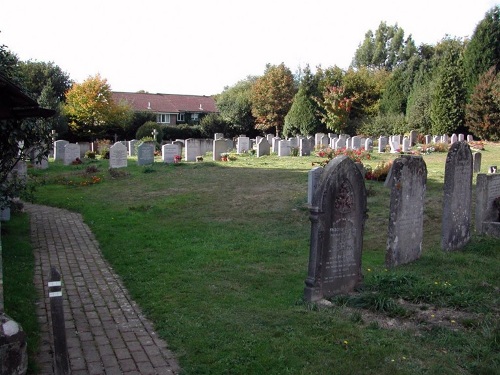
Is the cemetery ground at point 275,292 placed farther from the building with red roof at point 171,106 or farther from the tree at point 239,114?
the building with red roof at point 171,106

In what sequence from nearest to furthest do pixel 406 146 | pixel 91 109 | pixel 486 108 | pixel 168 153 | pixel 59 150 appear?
1. pixel 168 153
2. pixel 59 150
3. pixel 406 146
4. pixel 486 108
5. pixel 91 109

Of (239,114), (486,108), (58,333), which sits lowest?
(58,333)

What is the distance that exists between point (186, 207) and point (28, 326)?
8455 millimetres

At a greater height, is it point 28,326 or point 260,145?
point 260,145

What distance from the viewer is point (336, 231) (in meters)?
6.97

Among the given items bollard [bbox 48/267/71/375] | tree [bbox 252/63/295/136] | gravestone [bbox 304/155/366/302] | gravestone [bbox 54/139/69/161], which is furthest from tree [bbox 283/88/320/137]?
bollard [bbox 48/267/71/375]

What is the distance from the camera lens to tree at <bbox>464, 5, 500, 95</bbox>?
4222 centimetres

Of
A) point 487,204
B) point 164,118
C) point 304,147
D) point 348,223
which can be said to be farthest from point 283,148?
point 164,118

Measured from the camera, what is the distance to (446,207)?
938 cm

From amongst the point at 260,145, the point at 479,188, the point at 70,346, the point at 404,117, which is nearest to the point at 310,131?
the point at 404,117

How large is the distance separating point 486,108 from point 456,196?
1314 inches

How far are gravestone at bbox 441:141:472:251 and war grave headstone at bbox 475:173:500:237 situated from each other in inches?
35.9

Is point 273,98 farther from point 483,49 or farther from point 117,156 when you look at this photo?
point 117,156

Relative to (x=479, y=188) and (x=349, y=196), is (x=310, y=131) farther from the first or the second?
(x=349, y=196)
